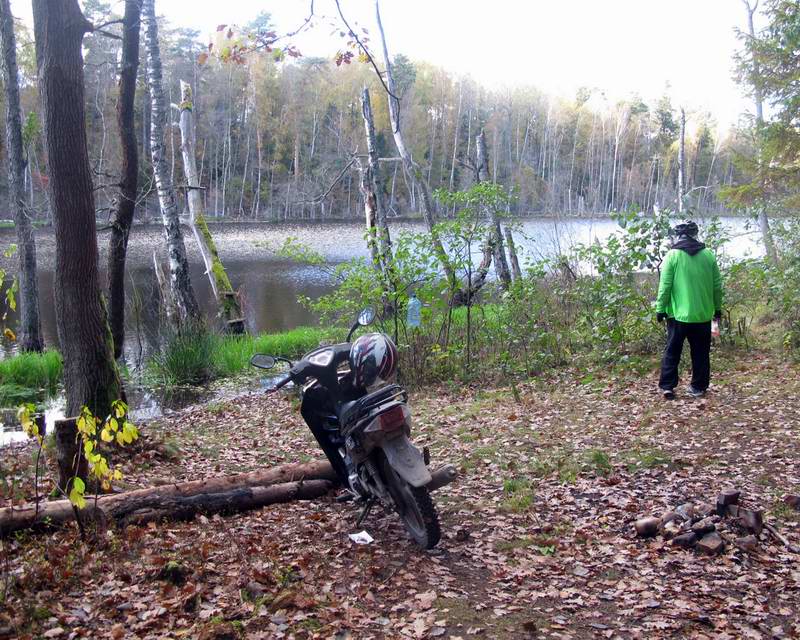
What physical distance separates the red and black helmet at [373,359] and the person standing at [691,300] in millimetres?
4176

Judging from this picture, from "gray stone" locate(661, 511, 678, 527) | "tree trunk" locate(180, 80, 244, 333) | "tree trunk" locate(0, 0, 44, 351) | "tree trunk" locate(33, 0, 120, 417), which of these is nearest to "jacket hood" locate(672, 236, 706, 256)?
"gray stone" locate(661, 511, 678, 527)

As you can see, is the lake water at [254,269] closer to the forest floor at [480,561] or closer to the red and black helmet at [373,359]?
the forest floor at [480,561]

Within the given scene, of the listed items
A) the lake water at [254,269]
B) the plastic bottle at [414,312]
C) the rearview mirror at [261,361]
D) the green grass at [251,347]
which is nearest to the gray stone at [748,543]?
the rearview mirror at [261,361]

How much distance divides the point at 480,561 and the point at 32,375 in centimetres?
996

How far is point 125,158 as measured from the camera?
31.4 ft

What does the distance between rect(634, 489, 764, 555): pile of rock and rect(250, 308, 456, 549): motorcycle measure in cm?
140

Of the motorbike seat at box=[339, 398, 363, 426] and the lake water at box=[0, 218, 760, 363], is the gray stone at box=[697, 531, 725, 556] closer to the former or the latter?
the motorbike seat at box=[339, 398, 363, 426]

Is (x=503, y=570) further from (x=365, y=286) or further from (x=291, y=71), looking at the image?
(x=291, y=71)

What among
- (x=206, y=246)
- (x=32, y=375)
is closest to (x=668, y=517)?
(x=32, y=375)

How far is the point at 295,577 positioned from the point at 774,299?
8.27 meters

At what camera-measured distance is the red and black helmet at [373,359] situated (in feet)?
14.7

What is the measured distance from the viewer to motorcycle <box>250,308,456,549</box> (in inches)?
165

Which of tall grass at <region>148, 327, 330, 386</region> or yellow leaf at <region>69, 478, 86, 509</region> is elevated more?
yellow leaf at <region>69, 478, 86, 509</region>

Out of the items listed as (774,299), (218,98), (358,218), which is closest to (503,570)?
(774,299)
